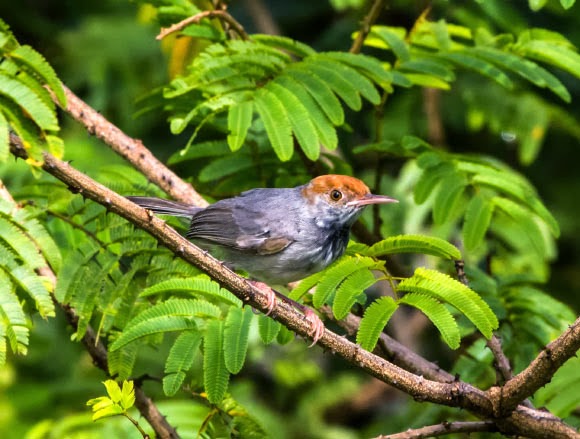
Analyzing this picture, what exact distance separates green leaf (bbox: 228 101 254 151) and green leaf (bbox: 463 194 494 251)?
1179 millimetres

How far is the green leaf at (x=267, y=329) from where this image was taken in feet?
11.8

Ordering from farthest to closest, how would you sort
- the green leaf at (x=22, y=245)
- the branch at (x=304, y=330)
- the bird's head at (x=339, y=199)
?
the bird's head at (x=339, y=199) → the green leaf at (x=22, y=245) → the branch at (x=304, y=330)

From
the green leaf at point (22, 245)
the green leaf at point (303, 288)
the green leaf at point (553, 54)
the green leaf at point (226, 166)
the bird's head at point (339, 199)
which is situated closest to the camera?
the green leaf at point (22, 245)

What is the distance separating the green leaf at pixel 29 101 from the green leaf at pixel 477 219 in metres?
2.00

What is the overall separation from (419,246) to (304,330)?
598 mm

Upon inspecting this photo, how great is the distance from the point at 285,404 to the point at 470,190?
12.7 feet

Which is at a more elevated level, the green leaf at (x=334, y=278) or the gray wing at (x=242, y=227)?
the green leaf at (x=334, y=278)

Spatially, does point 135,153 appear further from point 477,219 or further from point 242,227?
point 477,219

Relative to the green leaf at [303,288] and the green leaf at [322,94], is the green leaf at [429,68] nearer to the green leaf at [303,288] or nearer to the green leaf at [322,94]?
the green leaf at [322,94]

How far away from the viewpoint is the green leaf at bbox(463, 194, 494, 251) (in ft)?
14.0

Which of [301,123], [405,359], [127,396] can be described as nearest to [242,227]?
[301,123]


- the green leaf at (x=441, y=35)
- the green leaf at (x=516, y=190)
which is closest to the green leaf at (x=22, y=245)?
the green leaf at (x=516, y=190)

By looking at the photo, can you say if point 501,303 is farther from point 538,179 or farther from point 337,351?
point 538,179

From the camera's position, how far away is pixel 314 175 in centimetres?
461
